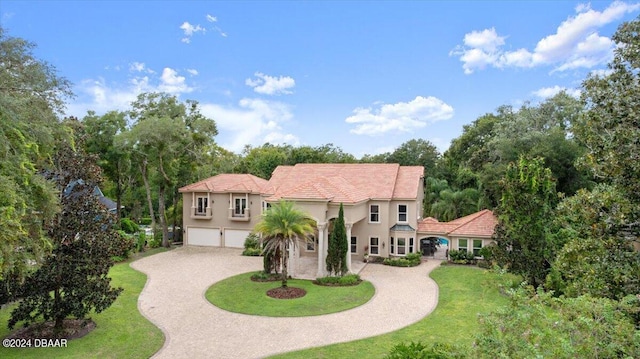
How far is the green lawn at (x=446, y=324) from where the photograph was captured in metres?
12.6

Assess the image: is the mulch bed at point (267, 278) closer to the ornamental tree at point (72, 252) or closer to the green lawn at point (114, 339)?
the green lawn at point (114, 339)

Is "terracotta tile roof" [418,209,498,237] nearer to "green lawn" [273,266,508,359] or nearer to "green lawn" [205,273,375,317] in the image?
"green lawn" [273,266,508,359]

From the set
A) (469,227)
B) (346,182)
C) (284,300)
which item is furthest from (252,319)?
(469,227)

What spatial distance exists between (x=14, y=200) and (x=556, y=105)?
113 feet

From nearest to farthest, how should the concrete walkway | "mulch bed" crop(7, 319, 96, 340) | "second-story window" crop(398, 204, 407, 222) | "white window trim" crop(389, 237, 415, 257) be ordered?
the concrete walkway < "mulch bed" crop(7, 319, 96, 340) < "white window trim" crop(389, 237, 415, 257) < "second-story window" crop(398, 204, 407, 222)

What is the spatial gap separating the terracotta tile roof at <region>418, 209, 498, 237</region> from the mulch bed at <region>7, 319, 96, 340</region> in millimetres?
20650

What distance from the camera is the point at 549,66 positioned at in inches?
824

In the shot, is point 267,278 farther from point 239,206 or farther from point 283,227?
point 239,206

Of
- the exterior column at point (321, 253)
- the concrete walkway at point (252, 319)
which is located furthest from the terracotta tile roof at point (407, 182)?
the exterior column at point (321, 253)

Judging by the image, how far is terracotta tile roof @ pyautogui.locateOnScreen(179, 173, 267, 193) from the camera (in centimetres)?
3127

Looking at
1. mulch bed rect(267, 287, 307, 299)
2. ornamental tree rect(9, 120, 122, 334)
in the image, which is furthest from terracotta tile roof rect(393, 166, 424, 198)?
ornamental tree rect(9, 120, 122, 334)

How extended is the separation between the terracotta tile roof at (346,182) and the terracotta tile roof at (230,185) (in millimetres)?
1328

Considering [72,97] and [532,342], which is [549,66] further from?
[72,97]

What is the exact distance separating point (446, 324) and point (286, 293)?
7858mm
